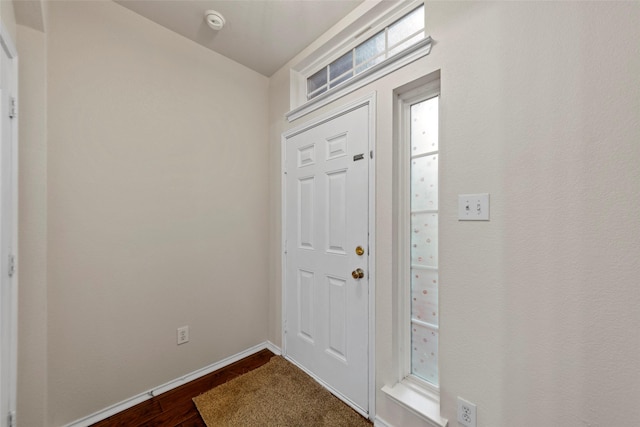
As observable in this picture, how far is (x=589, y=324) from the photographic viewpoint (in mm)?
898

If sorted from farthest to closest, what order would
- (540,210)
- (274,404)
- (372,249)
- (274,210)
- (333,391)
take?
1. (274,210)
2. (333,391)
3. (274,404)
4. (372,249)
5. (540,210)

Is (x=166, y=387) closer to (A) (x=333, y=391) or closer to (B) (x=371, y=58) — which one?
(A) (x=333, y=391)

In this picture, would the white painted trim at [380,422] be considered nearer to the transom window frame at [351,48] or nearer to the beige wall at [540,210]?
the beige wall at [540,210]

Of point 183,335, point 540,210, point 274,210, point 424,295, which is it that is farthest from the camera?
point 274,210

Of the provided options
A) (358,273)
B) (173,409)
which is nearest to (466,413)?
(358,273)

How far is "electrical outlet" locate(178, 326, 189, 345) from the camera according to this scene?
6.18 feet

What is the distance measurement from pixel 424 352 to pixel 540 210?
955mm

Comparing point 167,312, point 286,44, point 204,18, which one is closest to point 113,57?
point 204,18

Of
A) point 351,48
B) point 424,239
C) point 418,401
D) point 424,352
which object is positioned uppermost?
point 351,48

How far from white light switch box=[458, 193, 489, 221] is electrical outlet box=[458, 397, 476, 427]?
835mm

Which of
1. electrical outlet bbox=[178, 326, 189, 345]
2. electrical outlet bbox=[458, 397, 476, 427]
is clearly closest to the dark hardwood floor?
electrical outlet bbox=[178, 326, 189, 345]

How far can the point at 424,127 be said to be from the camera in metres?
1.45

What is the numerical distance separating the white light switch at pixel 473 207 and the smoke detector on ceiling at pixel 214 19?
1.89 m

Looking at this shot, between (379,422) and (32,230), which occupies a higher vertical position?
(32,230)
